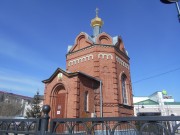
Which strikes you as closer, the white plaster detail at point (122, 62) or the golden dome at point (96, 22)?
the white plaster detail at point (122, 62)

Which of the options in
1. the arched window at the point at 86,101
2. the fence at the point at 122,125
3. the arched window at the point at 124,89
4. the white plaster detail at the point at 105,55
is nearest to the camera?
the fence at the point at 122,125

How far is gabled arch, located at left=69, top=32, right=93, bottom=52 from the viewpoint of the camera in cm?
1792

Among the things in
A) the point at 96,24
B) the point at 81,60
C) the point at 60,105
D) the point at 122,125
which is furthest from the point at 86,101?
the point at 96,24

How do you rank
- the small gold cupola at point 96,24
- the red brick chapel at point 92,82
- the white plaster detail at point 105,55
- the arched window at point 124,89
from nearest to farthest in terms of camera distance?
the red brick chapel at point 92,82
the white plaster detail at point 105,55
the arched window at point 124,89
the small gold cupola at point 96,24

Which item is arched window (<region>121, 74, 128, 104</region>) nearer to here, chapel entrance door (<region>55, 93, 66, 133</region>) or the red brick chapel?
the red brick chapel

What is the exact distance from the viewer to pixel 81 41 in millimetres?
18531

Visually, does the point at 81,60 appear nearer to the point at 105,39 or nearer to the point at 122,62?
the point at 105,39

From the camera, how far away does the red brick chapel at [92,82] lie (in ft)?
42.9

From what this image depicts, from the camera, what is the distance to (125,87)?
18203 mm

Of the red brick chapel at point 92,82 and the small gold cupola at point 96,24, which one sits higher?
the small gold cupola at point 96,24

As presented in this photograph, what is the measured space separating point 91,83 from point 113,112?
345 centimetres

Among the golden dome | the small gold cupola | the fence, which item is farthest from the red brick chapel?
the fence

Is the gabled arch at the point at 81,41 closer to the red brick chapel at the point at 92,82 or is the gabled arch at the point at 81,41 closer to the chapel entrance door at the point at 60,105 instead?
the red brick chapel at the point at 92,82

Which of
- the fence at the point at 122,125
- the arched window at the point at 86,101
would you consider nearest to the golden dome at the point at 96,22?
the arched window at the point at 86,101
